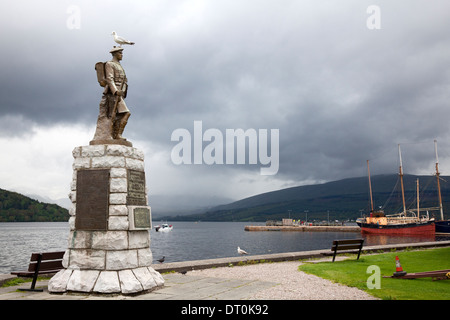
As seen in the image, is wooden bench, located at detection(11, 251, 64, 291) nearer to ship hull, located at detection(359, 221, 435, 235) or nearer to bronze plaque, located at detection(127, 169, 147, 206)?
bronze plaque, located at detection(127, 169, 147, 206)

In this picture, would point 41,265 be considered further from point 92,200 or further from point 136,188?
point 136,188

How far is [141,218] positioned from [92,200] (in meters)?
1.31

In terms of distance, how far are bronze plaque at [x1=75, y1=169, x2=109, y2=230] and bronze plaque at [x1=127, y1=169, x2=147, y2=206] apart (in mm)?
571

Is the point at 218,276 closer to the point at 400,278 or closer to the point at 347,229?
the point at 400,278

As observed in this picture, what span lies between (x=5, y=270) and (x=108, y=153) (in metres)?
27.9

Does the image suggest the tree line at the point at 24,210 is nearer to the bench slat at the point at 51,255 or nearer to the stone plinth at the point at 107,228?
the bench slat at the point at 51,255

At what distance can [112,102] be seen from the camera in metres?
10.4

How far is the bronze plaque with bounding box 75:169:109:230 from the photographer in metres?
9.10

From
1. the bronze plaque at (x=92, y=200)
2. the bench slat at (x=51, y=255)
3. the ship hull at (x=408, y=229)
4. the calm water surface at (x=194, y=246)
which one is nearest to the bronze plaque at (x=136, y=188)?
the bronze plaque at (x=92, y=200)

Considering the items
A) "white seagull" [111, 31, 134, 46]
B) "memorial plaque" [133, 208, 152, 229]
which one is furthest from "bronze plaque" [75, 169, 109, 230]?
"white seagull" [111, 31, 134, 46]

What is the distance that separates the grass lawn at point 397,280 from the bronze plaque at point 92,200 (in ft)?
22.2

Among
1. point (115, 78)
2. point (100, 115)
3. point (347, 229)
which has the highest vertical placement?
point (115, 78)

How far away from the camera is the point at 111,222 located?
354 inches
